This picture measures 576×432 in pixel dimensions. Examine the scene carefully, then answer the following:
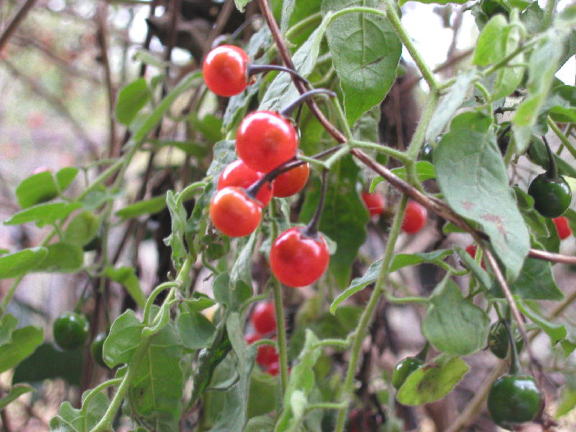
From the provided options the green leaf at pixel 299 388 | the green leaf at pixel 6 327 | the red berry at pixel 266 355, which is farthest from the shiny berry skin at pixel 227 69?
the red berry at pixel 266 355

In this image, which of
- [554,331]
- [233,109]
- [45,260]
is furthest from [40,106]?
[554,331]

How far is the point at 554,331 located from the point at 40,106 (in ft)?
7.74

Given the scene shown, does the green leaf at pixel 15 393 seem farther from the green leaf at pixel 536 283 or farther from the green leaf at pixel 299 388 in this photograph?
the green leaf at pixel 536 283

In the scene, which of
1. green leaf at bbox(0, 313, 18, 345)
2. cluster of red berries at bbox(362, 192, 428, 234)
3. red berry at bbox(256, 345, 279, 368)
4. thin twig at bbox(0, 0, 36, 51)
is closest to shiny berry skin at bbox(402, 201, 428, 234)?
cluster of red berries at bbox(362, 192, 428, 234)

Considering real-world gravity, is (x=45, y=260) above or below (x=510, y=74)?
below

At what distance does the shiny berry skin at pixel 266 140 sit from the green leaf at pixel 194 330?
0.19 meters

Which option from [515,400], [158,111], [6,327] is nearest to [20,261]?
[6,327]

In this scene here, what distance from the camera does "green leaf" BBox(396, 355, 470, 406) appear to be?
49cm

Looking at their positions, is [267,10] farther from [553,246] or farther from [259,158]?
[553,246]

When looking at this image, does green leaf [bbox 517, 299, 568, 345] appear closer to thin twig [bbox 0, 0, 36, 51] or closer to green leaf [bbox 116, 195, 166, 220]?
green leaf [bbox 116, 195, 166, 220]

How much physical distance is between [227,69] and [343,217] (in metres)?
0.32

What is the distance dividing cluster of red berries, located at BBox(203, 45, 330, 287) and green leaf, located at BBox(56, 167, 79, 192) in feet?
1.22

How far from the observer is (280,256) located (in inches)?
17.8

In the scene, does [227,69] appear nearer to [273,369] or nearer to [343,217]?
[343,217]
